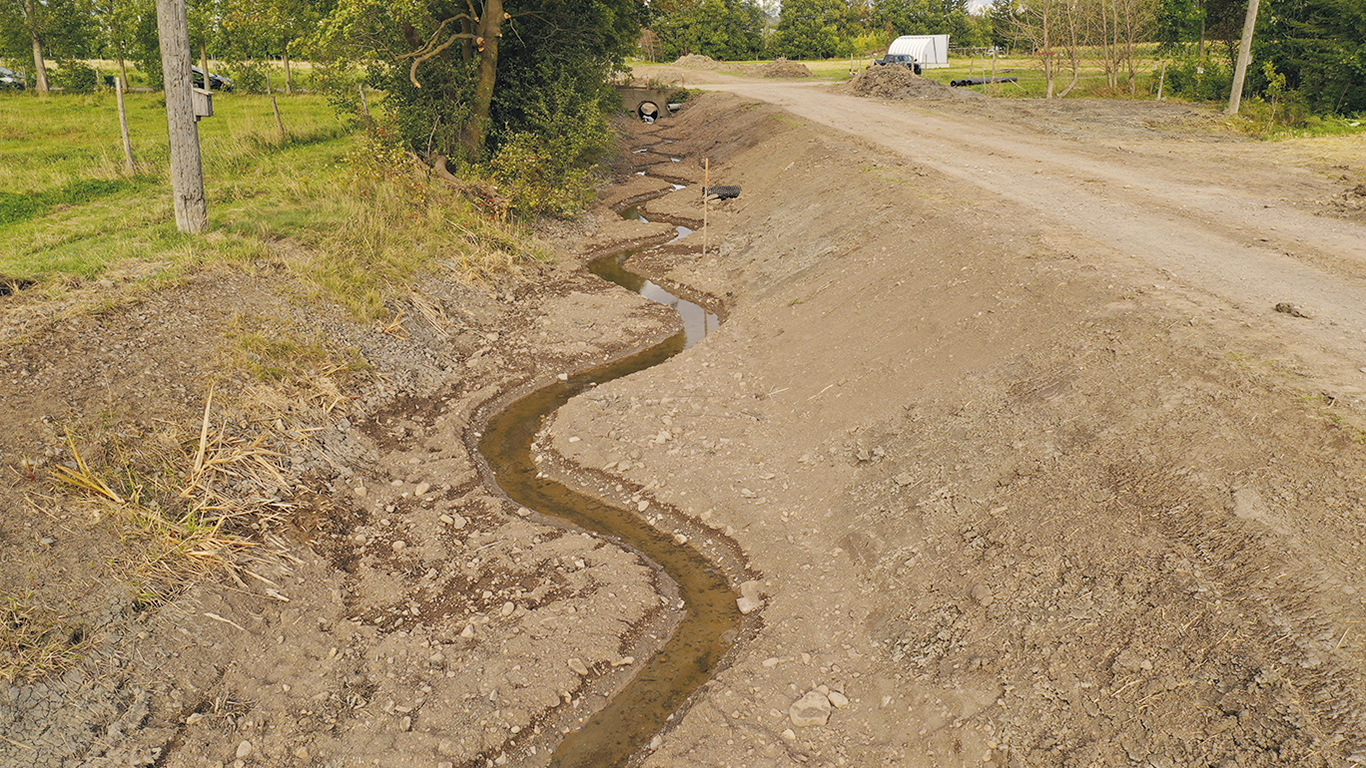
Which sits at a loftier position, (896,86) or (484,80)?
(896,86)

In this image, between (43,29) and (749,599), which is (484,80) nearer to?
(749,599)

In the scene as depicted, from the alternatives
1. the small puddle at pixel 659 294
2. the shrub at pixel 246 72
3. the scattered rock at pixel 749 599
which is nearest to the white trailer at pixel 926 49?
the shrub at pixel 246 72

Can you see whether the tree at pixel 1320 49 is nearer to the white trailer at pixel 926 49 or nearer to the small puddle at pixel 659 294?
the small puddle at pixel 659 294

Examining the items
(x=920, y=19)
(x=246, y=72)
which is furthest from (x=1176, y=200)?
(x=920, y=19)

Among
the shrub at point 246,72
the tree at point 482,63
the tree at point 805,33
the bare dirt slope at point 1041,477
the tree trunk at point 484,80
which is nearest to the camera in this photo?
the bare dirt slope at point 1041,477

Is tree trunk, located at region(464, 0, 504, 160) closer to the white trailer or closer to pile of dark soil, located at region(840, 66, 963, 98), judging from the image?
pile of dark soil, located at region(840, 66, 963, 98)

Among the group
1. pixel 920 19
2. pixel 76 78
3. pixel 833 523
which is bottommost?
pixel 833 523
